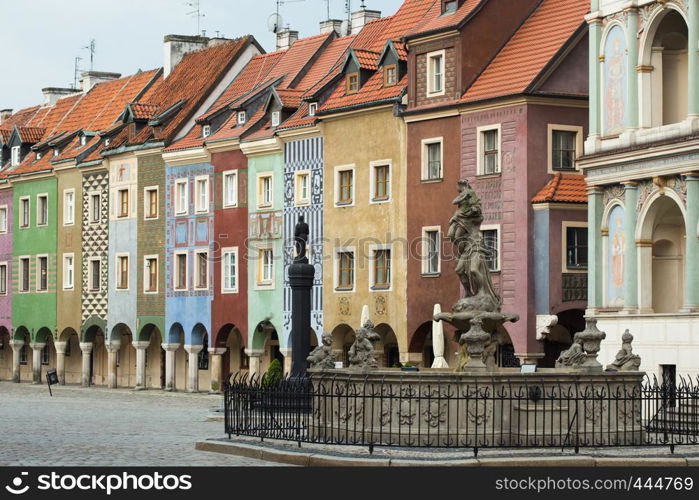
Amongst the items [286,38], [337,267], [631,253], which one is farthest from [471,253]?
[286,38]

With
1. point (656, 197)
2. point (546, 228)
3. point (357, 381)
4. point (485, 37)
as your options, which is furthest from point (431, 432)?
point (485, 37)

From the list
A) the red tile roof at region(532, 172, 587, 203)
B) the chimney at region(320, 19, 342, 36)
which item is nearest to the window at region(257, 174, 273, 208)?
the chimney at region(320, 19, 342, 36)

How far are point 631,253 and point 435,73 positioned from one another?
12.8 m

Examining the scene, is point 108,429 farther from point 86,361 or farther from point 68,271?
point 68,271

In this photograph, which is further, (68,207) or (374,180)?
(68,207)

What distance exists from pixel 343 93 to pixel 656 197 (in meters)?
18.3

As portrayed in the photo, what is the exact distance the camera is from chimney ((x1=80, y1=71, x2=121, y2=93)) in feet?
265

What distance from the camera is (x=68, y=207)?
238 feet

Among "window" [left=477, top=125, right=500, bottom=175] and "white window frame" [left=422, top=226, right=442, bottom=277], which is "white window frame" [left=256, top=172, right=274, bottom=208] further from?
"window" [left=477, top=125, right=500, bottom=175]

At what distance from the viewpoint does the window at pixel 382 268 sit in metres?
53.8

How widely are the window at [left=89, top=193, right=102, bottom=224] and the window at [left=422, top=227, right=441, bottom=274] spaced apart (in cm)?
2198

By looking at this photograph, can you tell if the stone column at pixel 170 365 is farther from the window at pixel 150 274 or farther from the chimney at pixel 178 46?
the chimney at pixel 178 46

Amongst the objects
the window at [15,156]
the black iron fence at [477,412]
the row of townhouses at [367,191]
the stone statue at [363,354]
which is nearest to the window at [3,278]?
the row of townhouses at [367,191]

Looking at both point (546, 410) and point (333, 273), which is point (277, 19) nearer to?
point (333, 273)
